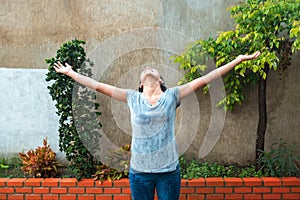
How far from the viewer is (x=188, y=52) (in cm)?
371

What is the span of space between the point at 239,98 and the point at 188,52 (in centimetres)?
83

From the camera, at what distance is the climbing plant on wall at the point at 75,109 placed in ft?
11.1

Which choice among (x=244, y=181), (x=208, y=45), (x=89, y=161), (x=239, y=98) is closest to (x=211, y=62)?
(x=208, y=45)

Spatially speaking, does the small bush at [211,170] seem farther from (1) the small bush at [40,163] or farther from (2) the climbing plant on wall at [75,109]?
(1) the small bush at [40,163]

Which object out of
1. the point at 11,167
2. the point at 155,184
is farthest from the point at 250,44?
the point at 11,167

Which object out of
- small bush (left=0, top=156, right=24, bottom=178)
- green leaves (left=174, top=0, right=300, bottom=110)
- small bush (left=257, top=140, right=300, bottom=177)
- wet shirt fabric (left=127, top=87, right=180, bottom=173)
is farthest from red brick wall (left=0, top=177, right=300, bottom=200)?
wet shirt fabric (left=127, top=87, right=180, bottom=173)

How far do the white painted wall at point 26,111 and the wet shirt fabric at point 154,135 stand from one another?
199 centimetres

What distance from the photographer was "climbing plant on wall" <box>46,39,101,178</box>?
11.1ft

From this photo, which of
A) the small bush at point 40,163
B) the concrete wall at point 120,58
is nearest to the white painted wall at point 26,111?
the concrete wall at point 120,58

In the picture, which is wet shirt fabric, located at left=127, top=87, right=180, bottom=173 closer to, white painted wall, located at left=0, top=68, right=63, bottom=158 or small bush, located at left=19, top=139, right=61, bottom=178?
small bush, located at left=19, top=139, right=61, bottom=178

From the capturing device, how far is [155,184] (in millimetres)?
2389

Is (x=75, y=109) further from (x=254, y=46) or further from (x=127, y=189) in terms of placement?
(x=254, y=46)

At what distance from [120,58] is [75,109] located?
0.90 metres

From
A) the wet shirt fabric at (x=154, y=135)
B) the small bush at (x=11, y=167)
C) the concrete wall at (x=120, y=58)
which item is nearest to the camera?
the wet shirt fabric at (x=154, y=135)
